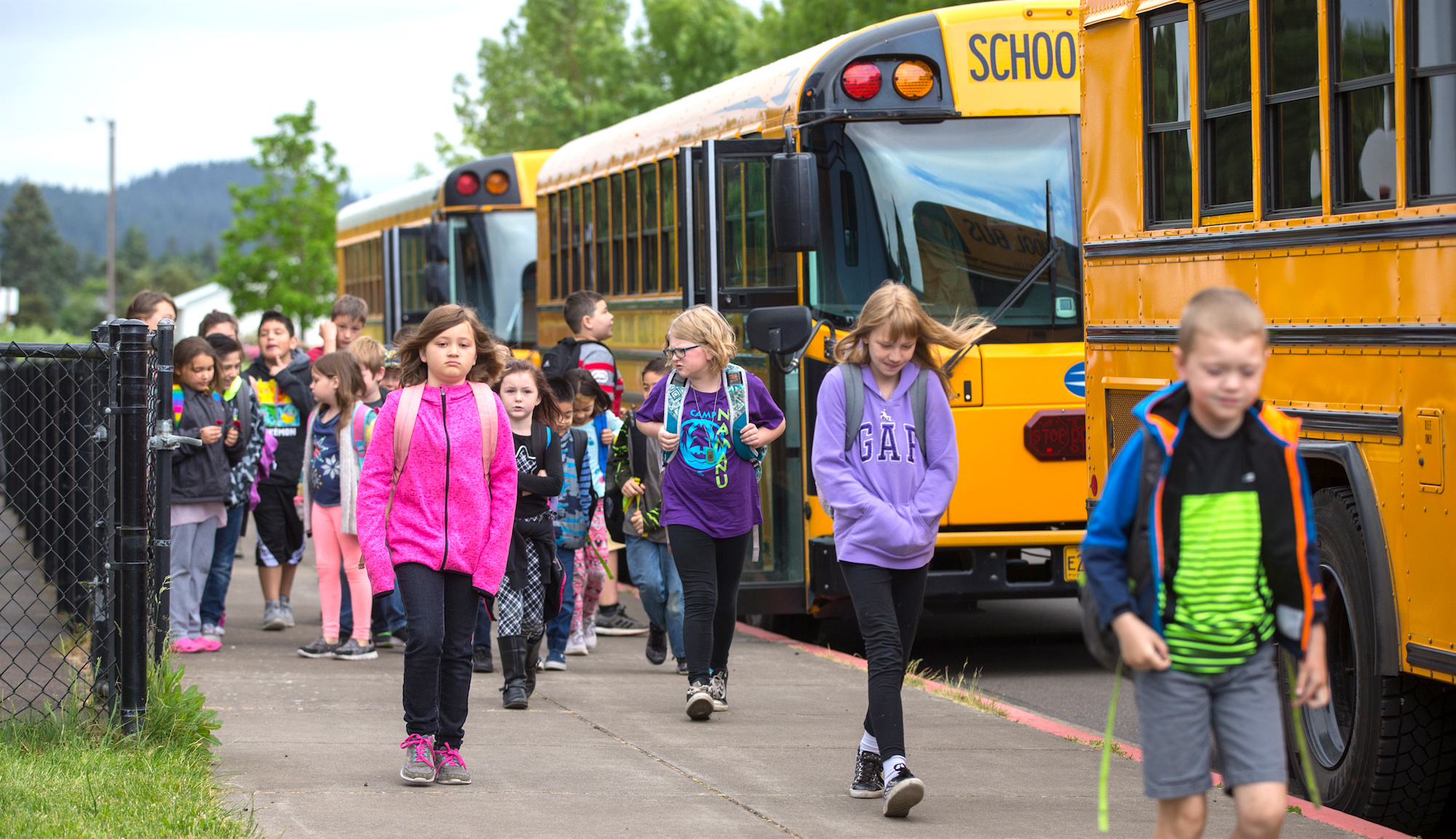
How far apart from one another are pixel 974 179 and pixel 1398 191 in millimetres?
3887

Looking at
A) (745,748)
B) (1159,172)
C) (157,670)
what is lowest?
(745,748)

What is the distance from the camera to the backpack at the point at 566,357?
9.78 m

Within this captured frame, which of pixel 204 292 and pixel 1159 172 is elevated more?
pixel 204 292

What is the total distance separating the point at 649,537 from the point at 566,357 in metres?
1.84

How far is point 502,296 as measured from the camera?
17.1 m

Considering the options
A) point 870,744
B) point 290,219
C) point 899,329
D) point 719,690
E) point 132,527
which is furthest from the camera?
point 290,219

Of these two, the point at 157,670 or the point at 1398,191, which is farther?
the point at 157,670

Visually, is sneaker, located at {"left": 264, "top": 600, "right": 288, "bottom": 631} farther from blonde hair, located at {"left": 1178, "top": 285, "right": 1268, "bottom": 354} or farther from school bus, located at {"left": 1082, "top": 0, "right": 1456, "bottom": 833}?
blonde hair, located at {"left": 1178, "top": 285, "right": 1268, "bottom": 354}

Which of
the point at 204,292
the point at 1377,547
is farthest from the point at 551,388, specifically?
the point at 204,292

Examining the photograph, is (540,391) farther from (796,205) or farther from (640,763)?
(640,763)

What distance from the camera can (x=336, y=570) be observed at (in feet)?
29.7

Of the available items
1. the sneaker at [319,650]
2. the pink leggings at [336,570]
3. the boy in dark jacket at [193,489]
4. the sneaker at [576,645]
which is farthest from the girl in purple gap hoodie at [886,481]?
the boy in dark jacket at [193,489]

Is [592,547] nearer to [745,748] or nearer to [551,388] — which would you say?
[551,388]

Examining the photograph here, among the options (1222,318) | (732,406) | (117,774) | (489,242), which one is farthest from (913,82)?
(489,242)
